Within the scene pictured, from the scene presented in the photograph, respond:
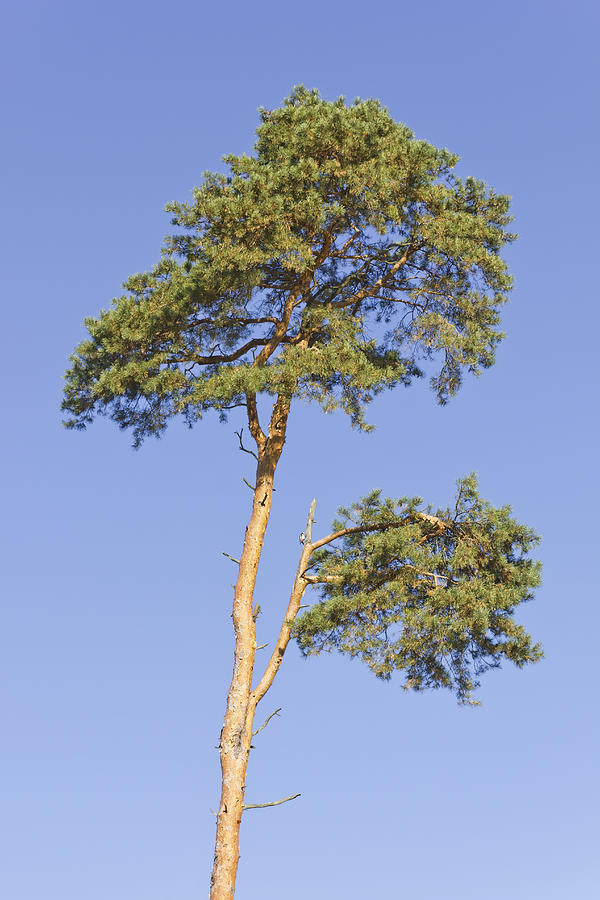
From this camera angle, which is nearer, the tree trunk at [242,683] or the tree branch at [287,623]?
the tree trunk at [242,683]

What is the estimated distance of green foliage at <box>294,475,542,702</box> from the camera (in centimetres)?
1330

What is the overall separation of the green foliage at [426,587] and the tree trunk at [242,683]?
96 cm

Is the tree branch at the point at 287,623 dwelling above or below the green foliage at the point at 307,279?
below

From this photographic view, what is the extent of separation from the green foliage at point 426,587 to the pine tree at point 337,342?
0.09 ft

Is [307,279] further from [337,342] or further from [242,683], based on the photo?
[242,683]

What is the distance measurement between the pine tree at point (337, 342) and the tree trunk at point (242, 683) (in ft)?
0.11

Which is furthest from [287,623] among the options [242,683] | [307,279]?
[307,279]

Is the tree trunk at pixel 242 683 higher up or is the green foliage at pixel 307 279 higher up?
the green foliage at pixel 307 279

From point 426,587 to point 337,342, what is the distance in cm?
403

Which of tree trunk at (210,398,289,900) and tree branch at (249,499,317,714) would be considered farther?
tree branch at (249,499,317,714)

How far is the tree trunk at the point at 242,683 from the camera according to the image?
37.7ft

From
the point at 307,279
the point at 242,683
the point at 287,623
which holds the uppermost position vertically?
the point at 307,279

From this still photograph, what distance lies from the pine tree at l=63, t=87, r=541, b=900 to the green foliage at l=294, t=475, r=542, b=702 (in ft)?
0.09

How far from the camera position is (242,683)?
41.3ft
